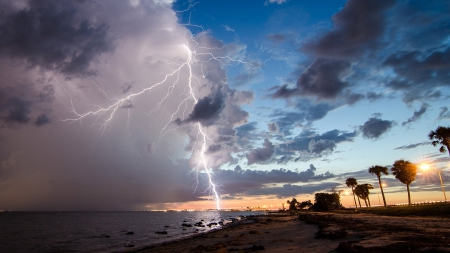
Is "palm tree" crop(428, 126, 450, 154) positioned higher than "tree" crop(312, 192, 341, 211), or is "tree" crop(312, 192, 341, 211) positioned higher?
"palm tree" crop(428, 126, 450, 154)

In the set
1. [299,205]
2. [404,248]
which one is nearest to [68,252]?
[404,248]

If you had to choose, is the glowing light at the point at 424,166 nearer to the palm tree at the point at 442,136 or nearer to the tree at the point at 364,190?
the palm tree at the point at 442,136

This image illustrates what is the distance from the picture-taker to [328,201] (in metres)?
85.8

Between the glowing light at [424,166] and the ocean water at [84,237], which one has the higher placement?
the glowing light at [424,166]

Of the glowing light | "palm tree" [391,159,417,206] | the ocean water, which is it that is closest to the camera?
the ocean water

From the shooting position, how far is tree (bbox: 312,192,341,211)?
3359 inches

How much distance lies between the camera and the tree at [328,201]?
280 ft

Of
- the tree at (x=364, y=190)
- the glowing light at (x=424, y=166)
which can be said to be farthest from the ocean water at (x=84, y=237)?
the tree at (x=364, y=190)

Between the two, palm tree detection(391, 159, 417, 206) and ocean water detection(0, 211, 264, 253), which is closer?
ocean water detection(0, 211, 264, 253)

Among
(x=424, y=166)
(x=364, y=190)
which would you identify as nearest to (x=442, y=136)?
(x=424, y=166)

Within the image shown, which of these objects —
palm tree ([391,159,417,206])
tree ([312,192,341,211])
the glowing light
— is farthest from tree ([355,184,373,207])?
the glowing light

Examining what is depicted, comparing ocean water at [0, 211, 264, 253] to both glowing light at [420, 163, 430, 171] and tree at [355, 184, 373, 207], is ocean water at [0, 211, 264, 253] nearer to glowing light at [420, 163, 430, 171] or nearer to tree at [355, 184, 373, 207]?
glowing light at [420, 163, 430, 171]

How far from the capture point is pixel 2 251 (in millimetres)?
28484

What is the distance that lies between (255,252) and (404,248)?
8.50 m
